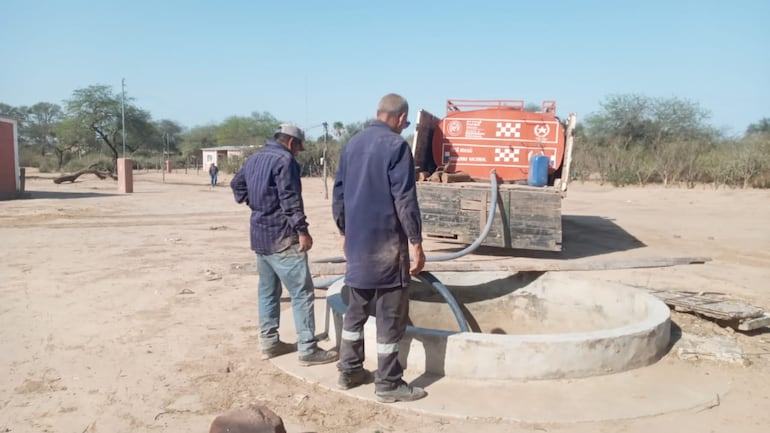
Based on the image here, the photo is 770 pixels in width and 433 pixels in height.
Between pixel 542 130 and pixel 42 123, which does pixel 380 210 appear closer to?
pixel 542 130

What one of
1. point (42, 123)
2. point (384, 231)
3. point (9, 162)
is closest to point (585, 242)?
point (384, 231)

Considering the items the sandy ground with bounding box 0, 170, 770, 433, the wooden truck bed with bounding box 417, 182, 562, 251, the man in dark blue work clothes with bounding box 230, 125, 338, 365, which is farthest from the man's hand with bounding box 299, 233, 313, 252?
the wooden truck bed with bounding box 417, 182, 562, 251

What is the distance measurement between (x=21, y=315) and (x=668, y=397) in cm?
538

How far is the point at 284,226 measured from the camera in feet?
12.4

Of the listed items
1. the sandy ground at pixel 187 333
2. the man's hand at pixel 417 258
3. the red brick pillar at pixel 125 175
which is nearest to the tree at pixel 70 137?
the red brick pillar at pixel 125 175

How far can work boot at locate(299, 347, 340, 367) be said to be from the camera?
3869 millimetres

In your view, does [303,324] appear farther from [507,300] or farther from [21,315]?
[21,315]

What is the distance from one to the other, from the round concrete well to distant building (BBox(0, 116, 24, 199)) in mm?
18534

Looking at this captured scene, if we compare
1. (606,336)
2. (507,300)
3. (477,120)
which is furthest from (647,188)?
(606,336)

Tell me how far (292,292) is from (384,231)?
1.02 m

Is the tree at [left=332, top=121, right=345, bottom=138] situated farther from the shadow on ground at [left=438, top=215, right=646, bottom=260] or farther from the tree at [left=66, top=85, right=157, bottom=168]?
the shadow on ground at [left=438, top=215, right=646, bottom=260]

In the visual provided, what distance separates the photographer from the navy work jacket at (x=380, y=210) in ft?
10.4

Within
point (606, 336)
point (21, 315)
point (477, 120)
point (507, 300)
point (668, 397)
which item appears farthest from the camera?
point (477, 120)

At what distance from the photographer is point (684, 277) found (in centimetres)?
712
